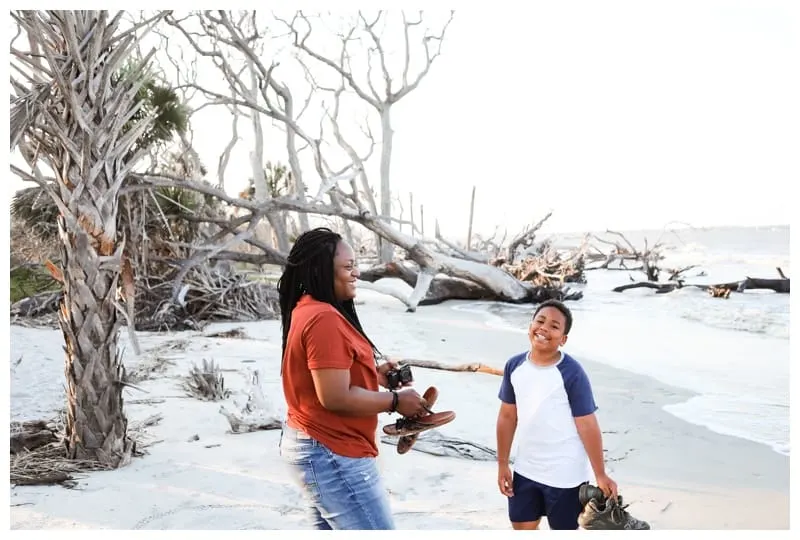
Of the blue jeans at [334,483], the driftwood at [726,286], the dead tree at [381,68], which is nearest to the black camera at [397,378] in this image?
the blue jeans at [334,483]

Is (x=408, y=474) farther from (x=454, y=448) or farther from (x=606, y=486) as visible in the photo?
(x=606, y=486)

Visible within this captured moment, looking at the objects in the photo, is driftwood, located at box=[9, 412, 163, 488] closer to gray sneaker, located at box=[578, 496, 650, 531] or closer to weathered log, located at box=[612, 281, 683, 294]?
gray sneaker, located at box=[578, 496, 650, 531]

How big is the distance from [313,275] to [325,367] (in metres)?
0.23

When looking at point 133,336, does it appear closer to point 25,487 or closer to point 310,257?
point 25,487

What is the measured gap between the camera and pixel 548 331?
6.06 feet

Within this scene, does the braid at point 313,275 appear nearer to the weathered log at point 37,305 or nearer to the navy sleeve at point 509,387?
the navy sleeve at point 509,387

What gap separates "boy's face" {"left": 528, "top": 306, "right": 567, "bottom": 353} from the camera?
72.7 inches

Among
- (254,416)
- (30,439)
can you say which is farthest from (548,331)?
(30,439)

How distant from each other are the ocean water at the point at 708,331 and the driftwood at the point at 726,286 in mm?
100

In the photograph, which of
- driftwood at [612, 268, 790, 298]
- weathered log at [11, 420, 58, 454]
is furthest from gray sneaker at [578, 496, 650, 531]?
driftwood at [612, 268, 790, 298]

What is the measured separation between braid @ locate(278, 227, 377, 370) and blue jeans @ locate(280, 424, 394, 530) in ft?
0.66

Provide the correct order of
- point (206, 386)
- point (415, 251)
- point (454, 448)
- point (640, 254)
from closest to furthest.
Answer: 1. point (454, 448)
2. point (206, 386)
3. point (415, 251)
4. point (640, 254)

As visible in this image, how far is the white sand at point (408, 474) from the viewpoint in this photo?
2637 mm
